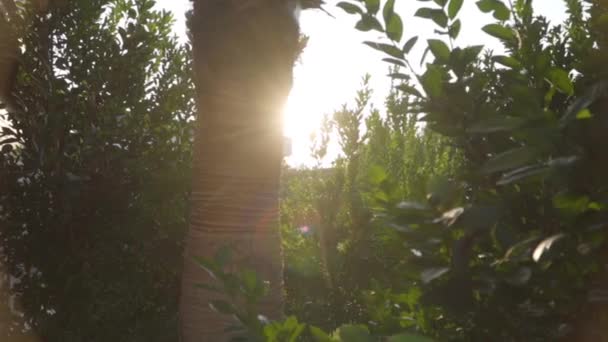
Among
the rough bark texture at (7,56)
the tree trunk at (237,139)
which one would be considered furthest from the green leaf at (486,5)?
the rough bark texture at (7,56)

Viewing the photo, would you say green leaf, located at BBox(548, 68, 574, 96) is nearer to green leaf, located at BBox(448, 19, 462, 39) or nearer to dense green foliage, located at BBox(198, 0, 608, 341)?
dense green foliage, located at BBox(198, 0, 608, 341)

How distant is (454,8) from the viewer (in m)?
1.39

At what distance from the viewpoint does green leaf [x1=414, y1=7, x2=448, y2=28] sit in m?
1.40

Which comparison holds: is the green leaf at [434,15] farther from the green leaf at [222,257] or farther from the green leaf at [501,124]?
the green leaf at [222,257]

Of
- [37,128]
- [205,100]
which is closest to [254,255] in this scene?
[205,100]

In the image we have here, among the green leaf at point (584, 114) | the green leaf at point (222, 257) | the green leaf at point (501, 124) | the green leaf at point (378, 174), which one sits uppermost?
the green leaf at point (584, 114)

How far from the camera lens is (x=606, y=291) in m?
1.05

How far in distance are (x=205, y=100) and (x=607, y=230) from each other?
326cm

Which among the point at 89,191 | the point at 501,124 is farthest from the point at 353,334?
the point at 89,191

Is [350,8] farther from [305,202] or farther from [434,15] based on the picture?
[305,202]

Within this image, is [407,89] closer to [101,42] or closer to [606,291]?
[606,291]

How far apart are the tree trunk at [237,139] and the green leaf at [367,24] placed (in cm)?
258

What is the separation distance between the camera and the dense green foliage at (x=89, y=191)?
16.4 ft

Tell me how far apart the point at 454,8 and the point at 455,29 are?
0.05m
